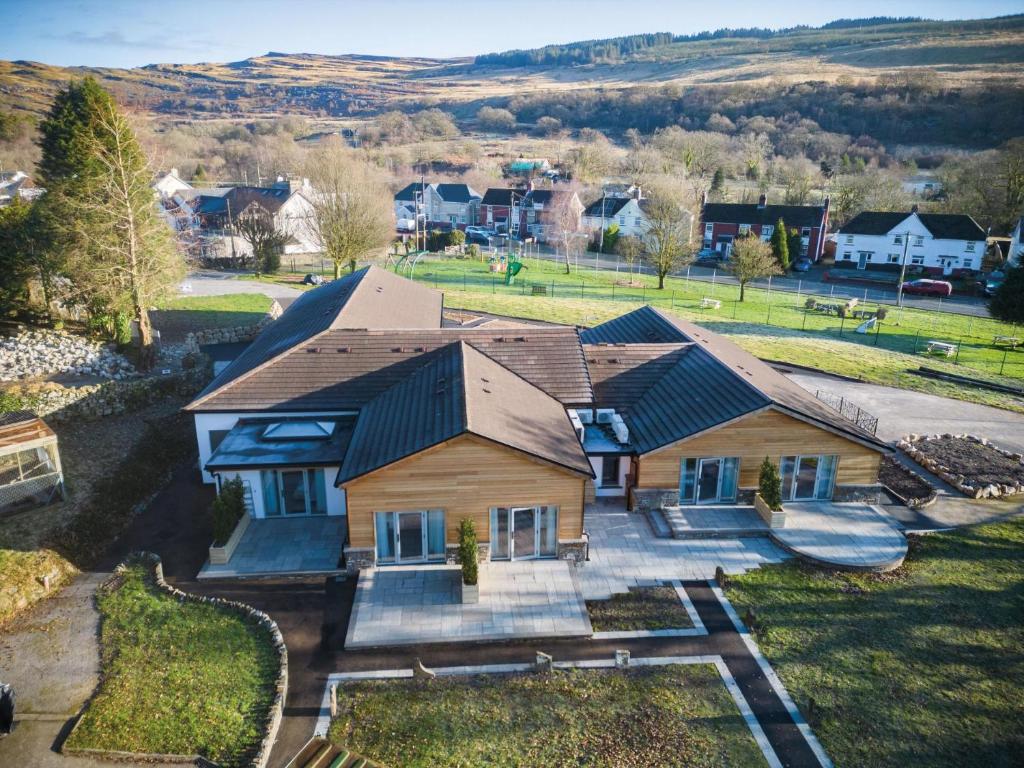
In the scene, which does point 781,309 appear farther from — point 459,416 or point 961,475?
point 459,416

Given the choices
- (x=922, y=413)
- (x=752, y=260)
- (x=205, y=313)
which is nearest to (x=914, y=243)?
(x=752, y=260)

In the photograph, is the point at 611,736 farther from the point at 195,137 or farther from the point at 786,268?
the point at 195,137

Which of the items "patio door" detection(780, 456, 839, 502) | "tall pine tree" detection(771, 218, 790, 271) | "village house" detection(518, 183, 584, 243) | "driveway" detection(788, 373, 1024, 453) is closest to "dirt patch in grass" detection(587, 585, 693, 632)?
"patio door" detection(780, 456, 839, 502)

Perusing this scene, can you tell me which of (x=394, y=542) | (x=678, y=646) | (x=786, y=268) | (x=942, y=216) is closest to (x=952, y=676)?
(x=678, y=646)

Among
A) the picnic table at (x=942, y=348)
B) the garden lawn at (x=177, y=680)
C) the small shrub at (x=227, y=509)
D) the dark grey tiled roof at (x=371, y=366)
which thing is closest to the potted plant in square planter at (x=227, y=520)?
the small shrub at (x=227, y=509)

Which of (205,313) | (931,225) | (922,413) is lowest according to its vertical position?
(922,413)

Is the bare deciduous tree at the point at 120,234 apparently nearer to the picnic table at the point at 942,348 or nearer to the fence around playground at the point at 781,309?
the fence around playground at the point at 781,309

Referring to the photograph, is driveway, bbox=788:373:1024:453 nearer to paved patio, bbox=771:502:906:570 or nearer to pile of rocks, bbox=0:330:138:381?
paved patio, bbox=771:502:906:570
